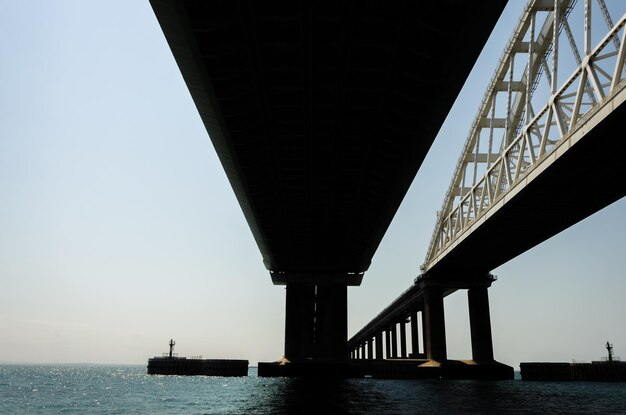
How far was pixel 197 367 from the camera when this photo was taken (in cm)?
12344

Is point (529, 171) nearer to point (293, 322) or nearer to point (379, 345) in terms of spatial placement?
point (293, 322)

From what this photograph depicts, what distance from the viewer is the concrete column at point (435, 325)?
79.5 metres

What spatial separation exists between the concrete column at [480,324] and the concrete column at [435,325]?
13.9 feet

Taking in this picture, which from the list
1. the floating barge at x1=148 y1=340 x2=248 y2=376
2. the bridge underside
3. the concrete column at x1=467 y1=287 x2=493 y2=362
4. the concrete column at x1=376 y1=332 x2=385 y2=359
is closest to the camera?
the bridge underside

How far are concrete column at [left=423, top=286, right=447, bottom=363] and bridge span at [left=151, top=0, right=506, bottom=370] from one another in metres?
35.1

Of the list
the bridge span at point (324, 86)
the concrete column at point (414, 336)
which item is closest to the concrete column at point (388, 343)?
the concrete column at point (414, 336)

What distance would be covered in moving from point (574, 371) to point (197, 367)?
76.2 meters

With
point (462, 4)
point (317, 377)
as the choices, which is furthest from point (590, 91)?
point (317, 377)

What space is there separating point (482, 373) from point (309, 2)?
211 ft

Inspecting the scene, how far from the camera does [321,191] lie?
48.2 meters

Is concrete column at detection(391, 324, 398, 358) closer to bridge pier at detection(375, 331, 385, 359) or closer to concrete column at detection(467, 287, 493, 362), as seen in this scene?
bridge pier at detection(375, 331, 385, 359)

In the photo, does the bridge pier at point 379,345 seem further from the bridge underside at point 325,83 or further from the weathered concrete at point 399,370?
the bridge underside at point 325,83

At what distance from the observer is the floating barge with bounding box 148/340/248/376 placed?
121 metres

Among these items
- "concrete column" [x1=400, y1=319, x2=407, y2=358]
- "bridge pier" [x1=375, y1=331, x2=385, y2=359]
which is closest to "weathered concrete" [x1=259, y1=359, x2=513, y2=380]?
"concrete column" [x1=400, y1=319, x2=407, y2=358]
